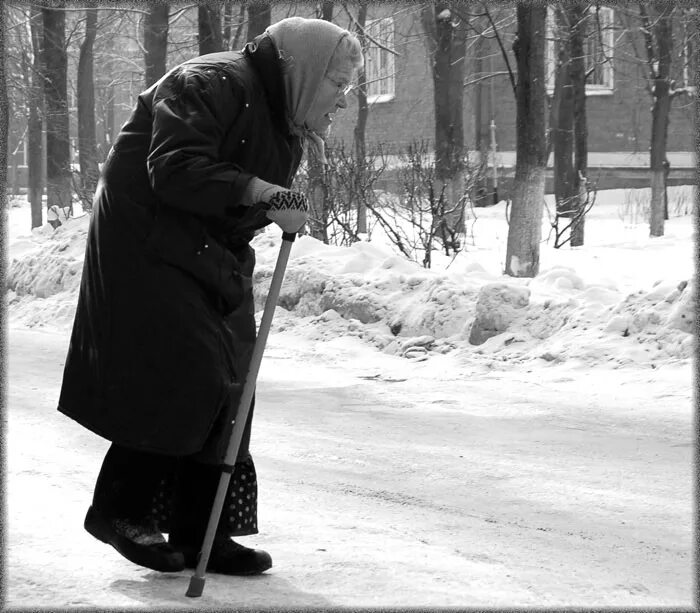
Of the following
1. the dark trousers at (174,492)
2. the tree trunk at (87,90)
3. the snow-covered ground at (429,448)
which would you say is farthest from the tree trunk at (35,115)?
the dark trousers at (174,492)

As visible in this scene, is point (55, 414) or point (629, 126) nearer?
point (55, 414)

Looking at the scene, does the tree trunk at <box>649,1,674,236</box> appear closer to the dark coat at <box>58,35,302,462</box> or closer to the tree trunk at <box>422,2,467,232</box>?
the tree trunk at <box>422,2,467,232</box>

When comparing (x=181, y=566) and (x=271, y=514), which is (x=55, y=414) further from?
(x=181, y=566)

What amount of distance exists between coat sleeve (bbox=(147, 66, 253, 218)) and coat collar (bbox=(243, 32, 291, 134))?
0.39 feet

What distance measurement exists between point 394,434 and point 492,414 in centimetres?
74

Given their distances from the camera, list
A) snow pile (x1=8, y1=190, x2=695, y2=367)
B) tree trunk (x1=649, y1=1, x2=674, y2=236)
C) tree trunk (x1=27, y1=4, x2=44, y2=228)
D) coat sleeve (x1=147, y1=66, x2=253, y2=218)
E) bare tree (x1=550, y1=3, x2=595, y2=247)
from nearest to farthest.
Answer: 1. coat sleeve (x1=147, y1=66, x2=253, y2=218)
2. snow pile (x1=8, y1=190, x2=695, y2=367)
3. bare tree (x1=550, y1=3, x2=595, y2=247)
4. tree trunk (x1=649, y1=1, x2=674, y2=236)
5. tree trunk (x1=27, y1=4, x2=44, y2=228)

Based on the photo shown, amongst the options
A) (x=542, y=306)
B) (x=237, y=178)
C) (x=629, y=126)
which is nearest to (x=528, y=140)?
(x=542, y=306)

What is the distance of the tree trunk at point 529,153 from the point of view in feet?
37.3

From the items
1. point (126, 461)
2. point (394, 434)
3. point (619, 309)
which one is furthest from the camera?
point (619, 309)

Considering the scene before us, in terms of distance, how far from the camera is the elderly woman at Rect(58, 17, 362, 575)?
→ 9.47ft

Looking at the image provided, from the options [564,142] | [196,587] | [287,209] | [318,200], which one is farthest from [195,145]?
[564,142]

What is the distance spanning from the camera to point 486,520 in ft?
13.6

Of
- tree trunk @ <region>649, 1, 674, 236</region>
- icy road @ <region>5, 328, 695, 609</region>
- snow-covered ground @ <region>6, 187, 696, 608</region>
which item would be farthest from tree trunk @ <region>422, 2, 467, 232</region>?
A: icy road @ <region>5, 328, 695, 609</region>

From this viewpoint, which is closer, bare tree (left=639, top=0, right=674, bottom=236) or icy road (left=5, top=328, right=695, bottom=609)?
icy road (left=5, top=328, right=695, bottom=609)
